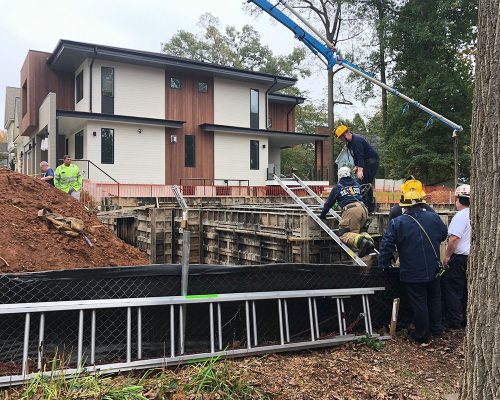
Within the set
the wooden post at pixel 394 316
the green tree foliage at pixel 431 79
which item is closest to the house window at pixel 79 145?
the wooden post at pixel 394 316

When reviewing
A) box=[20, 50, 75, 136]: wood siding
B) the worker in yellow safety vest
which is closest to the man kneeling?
the worker in yellow safety vest

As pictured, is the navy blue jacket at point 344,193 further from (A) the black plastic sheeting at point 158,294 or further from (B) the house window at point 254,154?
(B) the house window at point 254,154

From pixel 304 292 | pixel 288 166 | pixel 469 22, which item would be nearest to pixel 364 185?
pixel 304 292

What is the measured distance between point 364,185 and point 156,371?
5427mm

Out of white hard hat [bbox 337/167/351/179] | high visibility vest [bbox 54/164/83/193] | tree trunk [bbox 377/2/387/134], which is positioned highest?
tree trunk [bbox 377/2/387/134]

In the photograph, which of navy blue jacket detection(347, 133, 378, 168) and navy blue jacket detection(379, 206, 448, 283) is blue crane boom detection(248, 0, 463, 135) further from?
navy blue jacket detection(379, 206, 448, 283)

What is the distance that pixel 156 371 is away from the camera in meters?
4.35

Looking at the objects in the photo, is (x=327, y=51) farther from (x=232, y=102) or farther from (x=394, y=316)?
(x=394, y=316)

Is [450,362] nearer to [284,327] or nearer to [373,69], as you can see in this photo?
[284,327]

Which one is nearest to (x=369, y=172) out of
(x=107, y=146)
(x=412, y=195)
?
(x=412, y=195)

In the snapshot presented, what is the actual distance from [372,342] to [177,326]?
7.64 feet

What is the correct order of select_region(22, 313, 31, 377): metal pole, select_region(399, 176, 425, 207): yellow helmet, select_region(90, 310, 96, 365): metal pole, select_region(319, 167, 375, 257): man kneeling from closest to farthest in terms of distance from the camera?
select_region(22, 313, 31, 377): metal pole < select_region(90, 310, 96, 365): metal pole < select_region(399, 176, 425, 207): yellow helmet < select_region(319, 167, 375, 257): man kneeling

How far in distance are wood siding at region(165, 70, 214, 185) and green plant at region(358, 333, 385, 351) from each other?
67.3 feet

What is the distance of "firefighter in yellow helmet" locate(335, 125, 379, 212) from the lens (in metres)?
8.23
